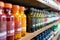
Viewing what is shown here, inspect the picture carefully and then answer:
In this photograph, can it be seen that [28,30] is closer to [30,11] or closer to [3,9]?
[30,11]

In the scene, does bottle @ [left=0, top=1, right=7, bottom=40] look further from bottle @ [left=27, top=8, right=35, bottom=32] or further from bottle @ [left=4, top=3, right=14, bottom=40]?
bottle @ [left=27, top=8, right=35, bottom=32]

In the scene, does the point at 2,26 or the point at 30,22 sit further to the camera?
the point at 30,22

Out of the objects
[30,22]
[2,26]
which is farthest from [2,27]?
[30,22]

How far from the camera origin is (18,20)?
0.82m

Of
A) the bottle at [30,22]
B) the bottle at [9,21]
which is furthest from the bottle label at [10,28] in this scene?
the bottle at [30,22]

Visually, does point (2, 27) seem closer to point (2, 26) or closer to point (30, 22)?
point (2, 26)

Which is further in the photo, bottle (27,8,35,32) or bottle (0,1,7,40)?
bottle (27,8,35,32)

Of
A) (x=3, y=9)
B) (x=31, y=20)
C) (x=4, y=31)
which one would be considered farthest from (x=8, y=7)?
(x=31, y=20)

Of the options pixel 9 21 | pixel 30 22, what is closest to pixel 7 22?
pixel 9 21

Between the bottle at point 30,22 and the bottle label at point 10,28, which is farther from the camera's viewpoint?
the bottle at point 30,22

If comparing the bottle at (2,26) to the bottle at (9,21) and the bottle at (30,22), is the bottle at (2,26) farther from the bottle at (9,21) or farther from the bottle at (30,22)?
the bottle at (30,22)

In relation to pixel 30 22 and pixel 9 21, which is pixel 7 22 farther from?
pixel 30 22

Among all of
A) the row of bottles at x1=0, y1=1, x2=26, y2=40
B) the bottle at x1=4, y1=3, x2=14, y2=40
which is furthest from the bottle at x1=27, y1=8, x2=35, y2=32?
the bottle at x1=4, y1=3, x2=14, y2=40

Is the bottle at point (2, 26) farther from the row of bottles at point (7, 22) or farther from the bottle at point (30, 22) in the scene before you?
the bottle at point (30, 22)
